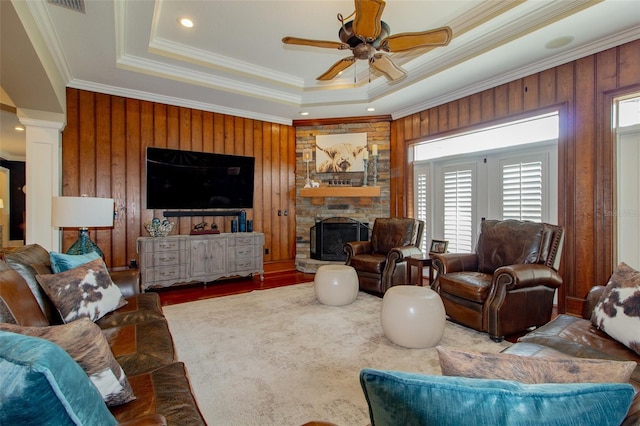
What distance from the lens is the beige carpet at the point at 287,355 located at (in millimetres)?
1800

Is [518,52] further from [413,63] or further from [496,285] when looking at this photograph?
[496,285]

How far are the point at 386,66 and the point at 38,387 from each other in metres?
3.26

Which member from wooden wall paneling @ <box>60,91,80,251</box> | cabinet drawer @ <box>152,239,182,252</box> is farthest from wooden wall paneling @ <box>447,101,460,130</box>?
wooden wall paneling @ <box>60,91,80,251</box>

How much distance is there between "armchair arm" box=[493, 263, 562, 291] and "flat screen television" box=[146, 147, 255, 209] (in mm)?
4154

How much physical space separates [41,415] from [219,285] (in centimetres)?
442

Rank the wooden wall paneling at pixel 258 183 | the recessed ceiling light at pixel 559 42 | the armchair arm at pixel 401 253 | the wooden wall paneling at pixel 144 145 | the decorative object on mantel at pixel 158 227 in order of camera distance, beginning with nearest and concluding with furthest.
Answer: the recessed ceiling light at pixel 559 42, the armchair arm at pixel 401 253, the decorative object on mantel at pixel 158 227, the wooden wall paneling at pixel 144 145, the wooden wall paneling at pixel 258 183

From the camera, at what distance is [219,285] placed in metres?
4.87

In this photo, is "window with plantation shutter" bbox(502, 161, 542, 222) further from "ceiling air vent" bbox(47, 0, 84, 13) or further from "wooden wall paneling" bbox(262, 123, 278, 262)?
"ceiling air vent" bbox(47, 0, 84, 13)

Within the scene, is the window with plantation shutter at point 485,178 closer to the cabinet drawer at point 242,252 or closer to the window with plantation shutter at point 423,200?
the window with plantation shutter at point 423,200

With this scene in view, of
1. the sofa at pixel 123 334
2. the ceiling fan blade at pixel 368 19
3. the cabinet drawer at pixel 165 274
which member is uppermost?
the ceiling fan blade at pixel 368 19

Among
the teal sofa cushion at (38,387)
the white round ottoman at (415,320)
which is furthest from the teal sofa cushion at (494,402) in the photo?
the white round ottoman at (415,320)

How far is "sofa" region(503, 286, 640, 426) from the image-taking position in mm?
1499

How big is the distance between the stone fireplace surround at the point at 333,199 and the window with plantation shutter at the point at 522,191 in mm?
2075

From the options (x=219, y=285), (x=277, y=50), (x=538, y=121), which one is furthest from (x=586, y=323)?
(x=219, y=285)
